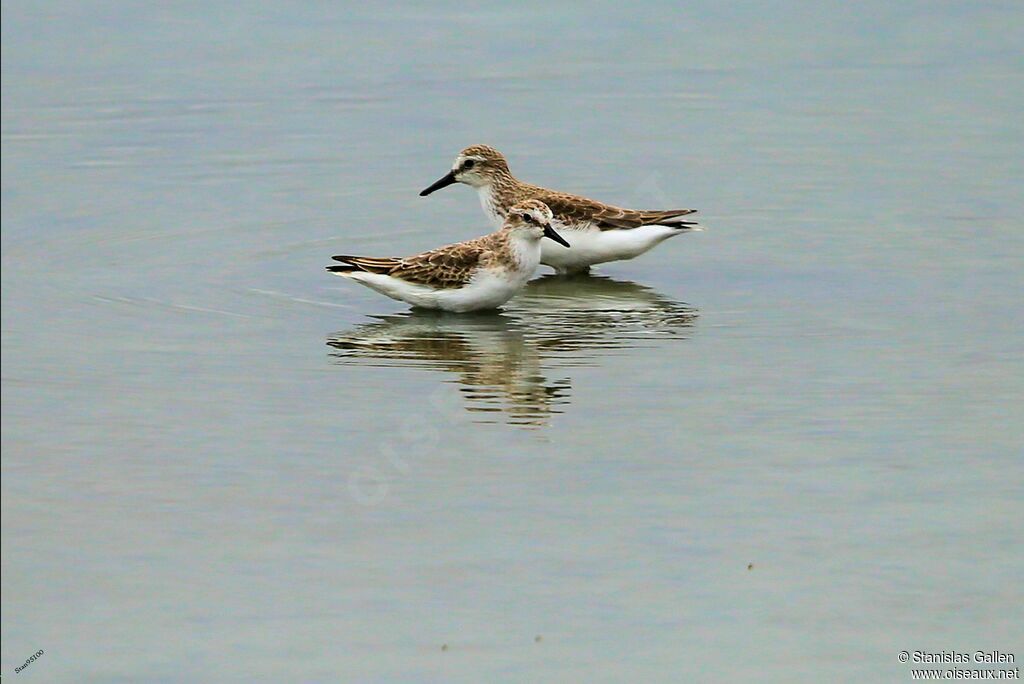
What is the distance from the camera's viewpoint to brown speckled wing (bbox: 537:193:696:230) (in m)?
18.6

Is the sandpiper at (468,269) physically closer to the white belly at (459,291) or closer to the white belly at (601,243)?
the white belly at (459,291)

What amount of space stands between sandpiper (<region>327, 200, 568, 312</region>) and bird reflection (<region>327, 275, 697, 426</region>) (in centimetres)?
21

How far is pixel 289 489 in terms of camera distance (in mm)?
12016

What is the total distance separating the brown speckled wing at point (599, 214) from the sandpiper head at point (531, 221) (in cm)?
147

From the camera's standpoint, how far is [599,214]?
18.6 meters

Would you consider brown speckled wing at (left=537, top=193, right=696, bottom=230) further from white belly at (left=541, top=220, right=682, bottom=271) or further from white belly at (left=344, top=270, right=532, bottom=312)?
white belly at (left=344, top=270, right=532, bottom=312)

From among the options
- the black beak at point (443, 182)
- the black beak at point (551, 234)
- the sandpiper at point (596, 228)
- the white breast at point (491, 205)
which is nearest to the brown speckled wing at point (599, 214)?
the sandpiper at point (596, 228)

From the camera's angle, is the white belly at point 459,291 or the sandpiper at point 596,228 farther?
the sandpiper at point 596,228

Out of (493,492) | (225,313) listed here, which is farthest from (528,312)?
(493,492)

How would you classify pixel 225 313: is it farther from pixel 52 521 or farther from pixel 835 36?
pixel 835 36

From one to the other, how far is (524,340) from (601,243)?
287 centimetres

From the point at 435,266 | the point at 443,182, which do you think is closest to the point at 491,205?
the point at 443,182

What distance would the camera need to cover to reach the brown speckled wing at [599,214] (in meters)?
18.6

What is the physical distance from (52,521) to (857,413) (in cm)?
539
